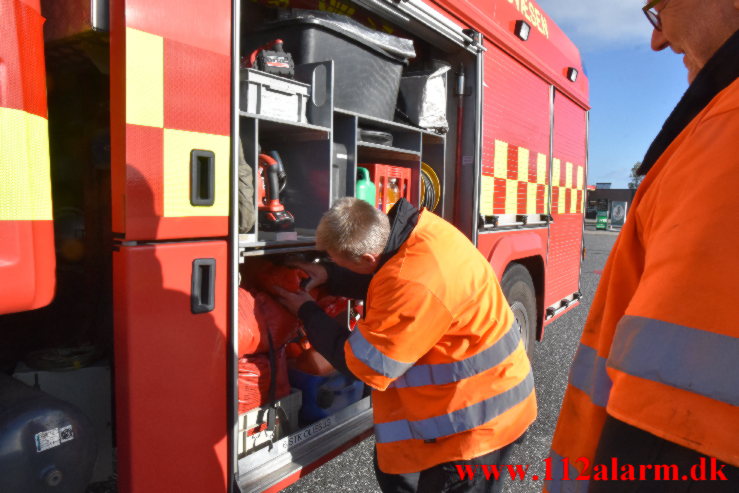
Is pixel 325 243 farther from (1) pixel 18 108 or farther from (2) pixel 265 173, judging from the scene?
(1) pixel 18 108

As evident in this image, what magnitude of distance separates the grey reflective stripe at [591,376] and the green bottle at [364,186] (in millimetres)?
1712

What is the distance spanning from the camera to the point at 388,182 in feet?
9.04

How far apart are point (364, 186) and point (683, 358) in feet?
6.64

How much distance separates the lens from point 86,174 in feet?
6.75

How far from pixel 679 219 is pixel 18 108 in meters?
1.36

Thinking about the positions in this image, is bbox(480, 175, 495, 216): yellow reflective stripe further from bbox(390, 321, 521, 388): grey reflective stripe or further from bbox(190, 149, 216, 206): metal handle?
bbox(190, 149, 216, 206): metal handle

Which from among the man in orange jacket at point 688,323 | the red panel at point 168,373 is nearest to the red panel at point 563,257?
the red panel at point 168,373

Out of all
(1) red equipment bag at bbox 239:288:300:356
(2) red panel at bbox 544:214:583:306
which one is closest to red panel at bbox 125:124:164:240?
(1) red equipment bag at bbox 239:288:300:356

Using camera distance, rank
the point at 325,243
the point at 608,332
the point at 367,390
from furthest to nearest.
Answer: the point at 367,390 < the point at 325,243 < the point at 608,332

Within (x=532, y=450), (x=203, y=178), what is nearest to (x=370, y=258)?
(x=203, y=178)

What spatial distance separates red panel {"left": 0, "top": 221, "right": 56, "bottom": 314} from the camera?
1229 mm

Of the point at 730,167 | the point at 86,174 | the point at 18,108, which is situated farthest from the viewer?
the point at 86,174

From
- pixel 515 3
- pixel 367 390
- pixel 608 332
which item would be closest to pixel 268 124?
pixel 367 390

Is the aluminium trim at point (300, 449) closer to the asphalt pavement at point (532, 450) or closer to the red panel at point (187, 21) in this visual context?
the asphalt pavement at point (532, 450)
